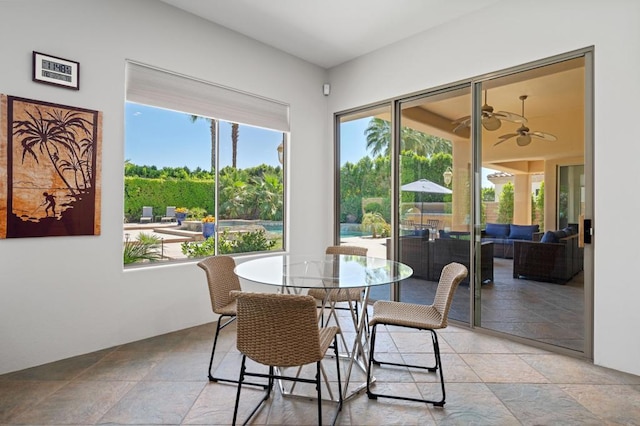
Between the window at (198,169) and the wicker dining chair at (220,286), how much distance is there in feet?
3.41

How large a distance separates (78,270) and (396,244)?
10.8 feet

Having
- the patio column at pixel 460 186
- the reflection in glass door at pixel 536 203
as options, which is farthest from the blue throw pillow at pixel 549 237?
the patio column at pixel 460 186

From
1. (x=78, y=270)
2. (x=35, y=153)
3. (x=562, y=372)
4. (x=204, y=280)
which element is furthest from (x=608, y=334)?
(x=35, y=153)

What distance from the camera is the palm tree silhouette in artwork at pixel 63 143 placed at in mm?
2773

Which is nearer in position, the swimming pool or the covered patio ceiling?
the covered patio ceiling

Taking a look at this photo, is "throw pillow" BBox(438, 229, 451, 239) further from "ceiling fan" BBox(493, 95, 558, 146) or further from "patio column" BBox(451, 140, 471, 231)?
"ceiling fan" BBox(493, 95, 558, 146)

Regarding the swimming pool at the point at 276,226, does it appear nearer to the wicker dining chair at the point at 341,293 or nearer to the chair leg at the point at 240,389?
the wicker dining chair at the point at 341,293

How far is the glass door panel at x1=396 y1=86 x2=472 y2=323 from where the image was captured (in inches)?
151

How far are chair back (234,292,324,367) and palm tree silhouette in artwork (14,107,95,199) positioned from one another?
204 centimetres

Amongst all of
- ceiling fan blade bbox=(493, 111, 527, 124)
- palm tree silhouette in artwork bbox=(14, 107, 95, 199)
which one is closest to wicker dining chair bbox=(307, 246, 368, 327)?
ceiling fan blade bbox=(493, 111, 527, 124)

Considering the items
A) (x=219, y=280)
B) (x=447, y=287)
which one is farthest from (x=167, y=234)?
(x=447, y=287)

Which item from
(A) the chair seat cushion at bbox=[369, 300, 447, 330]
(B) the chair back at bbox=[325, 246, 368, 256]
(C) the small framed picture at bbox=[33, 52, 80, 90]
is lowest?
(A) the chair seat cushion at bbox=[369, 300, 447, 330]

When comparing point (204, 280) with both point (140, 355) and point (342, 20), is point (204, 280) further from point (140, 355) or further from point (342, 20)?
point (342, 20)

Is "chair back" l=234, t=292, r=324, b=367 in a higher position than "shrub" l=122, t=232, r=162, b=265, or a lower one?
lower
